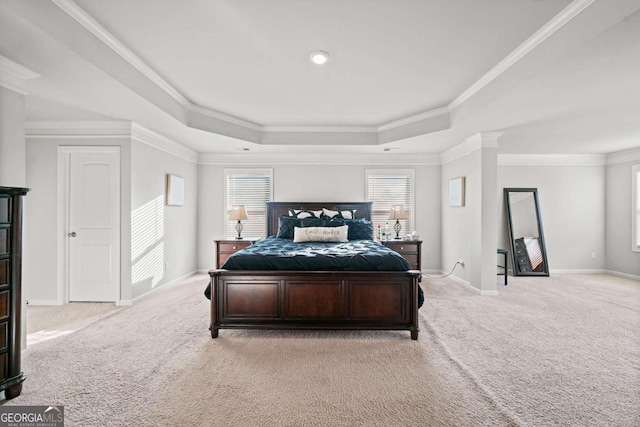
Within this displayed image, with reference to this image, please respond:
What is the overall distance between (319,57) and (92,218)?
366cm

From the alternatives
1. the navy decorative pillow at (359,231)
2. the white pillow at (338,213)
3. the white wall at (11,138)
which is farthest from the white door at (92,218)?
the navy decorative pillow at (359,231)

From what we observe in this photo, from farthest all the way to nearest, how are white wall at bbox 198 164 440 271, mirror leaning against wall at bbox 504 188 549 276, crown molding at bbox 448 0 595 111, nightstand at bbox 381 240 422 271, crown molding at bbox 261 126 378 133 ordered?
white wall at bbox 198 164 440 271 → mirror leaning against wall at bbox 504 188 549 276 → nightstand at bbox 381 240 422 271 → crown molding at bbox 261 126 378 133 → crown molding at bbox 448 0 595 111

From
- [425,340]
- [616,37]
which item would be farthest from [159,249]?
[616,37]

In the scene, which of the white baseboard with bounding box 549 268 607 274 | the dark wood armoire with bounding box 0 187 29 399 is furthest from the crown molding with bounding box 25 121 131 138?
the white baseboard with bounding box 549 268 607 274

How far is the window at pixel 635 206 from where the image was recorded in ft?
19.0

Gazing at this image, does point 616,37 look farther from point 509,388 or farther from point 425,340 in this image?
point 425,340

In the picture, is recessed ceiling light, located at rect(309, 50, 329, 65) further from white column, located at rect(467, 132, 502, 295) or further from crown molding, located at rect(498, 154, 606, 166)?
crown molding, located at rect(498, 154, 606, 166)

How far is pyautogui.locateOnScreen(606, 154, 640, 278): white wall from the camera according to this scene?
589cm

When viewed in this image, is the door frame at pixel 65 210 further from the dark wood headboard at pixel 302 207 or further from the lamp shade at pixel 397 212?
the lamp shade at pixel 397 212

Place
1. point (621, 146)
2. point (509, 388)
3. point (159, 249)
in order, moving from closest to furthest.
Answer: point (509, 388), point (159, 249), point (621, 146)

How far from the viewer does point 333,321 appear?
3.15 m

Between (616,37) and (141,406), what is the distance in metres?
3.96

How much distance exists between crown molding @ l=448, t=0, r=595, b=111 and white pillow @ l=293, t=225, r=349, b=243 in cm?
244

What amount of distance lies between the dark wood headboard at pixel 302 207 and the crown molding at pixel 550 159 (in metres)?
2.97
